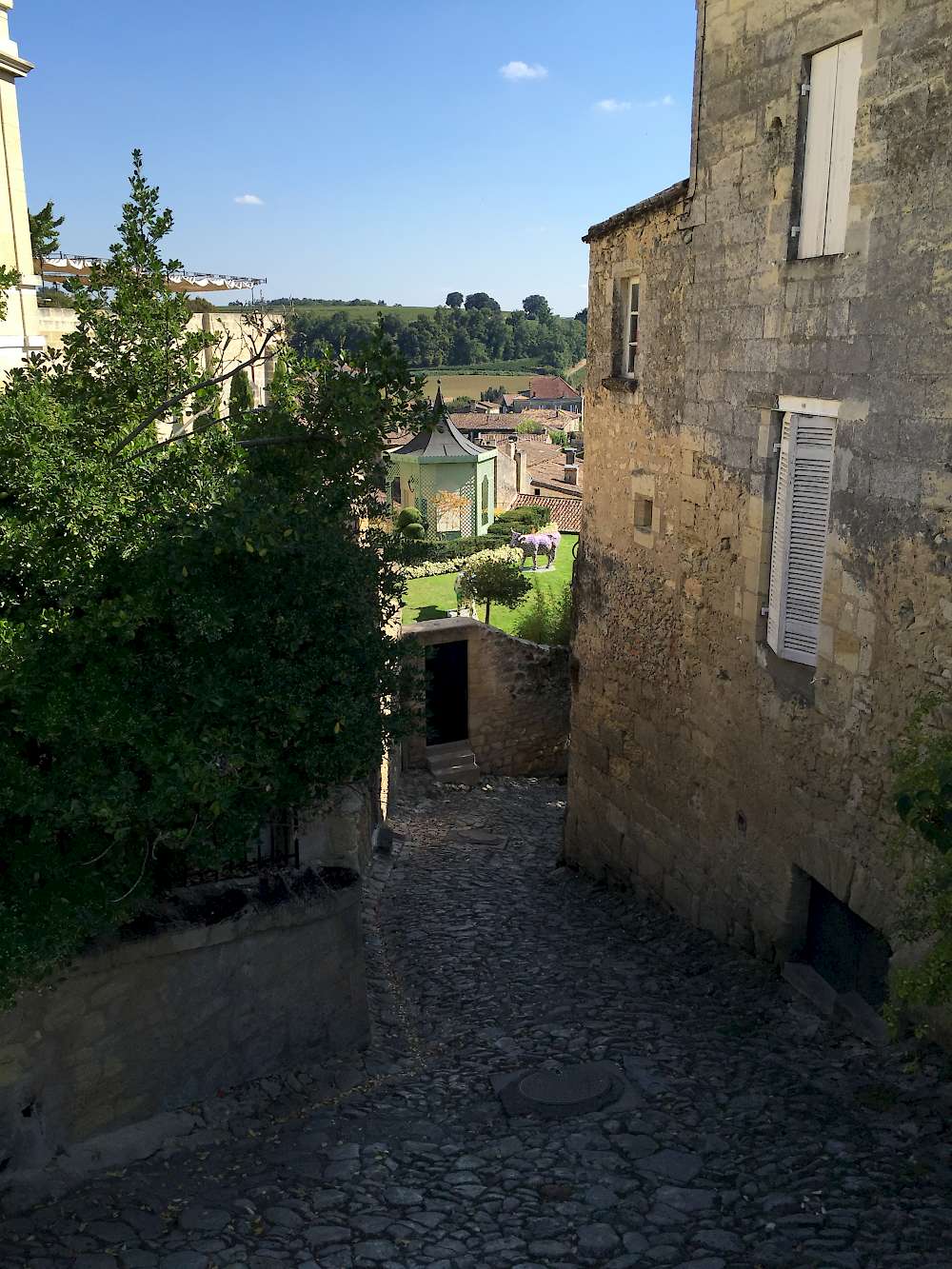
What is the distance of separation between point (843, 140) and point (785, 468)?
2.28 metres

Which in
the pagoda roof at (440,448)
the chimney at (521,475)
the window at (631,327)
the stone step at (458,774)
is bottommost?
the stone step at (458,774)

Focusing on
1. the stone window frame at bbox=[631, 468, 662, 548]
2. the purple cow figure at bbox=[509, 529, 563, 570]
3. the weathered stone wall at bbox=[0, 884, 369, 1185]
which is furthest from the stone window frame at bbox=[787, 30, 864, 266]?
the purple cow figure at bbox=[509, 529, 563, 570]

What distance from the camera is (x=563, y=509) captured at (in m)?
52.2

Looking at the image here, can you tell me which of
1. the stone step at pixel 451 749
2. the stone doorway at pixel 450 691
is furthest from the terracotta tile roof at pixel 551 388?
the stone step at pixel 451 749

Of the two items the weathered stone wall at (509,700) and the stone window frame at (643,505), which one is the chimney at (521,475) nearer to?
the weathered stone wall at (509,700)

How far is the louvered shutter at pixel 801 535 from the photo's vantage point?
784cm

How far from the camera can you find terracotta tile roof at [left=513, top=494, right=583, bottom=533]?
1980 inches

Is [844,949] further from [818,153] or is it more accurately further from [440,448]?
[440,448]

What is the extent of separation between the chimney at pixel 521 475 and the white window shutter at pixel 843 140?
51.0 metres

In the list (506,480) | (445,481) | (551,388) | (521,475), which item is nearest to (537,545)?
(445,481)

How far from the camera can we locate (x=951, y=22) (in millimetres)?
6211

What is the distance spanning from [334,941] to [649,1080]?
247cm

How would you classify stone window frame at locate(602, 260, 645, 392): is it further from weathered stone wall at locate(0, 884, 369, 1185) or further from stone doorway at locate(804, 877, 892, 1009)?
weathered stone wall at locate(0, 884, 369, 1185)

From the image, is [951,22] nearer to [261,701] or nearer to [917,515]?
[917,515]
